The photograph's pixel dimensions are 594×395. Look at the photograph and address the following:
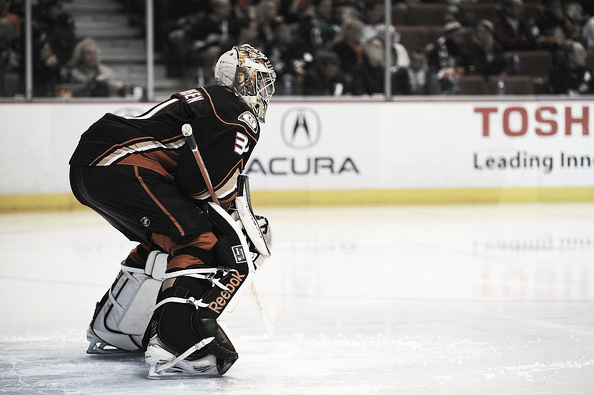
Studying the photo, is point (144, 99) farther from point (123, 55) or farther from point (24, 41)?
point (24, 41)

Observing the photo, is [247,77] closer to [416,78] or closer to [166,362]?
[166,362]

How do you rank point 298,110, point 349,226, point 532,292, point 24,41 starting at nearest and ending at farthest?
point 532,292 → point 349,226 → point 24,41 → point 298,110

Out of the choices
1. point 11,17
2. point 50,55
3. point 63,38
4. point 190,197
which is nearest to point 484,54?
point 63,38

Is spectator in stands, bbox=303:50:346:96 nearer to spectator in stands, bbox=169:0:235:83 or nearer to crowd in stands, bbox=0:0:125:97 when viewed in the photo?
spectator in stands, bbox=169:0:235:83

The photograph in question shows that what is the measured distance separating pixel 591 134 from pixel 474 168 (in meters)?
1.19

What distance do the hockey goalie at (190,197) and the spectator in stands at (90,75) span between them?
5725 mm

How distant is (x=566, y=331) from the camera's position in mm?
4445

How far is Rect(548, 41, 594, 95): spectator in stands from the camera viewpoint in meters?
10.2

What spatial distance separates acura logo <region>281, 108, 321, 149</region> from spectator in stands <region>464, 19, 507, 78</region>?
1589 mm

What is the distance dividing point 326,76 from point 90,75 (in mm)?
2185

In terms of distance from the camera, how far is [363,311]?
495 centimetres

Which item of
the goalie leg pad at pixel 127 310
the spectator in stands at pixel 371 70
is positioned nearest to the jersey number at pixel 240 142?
the goalie leg pad at pixel 127 310

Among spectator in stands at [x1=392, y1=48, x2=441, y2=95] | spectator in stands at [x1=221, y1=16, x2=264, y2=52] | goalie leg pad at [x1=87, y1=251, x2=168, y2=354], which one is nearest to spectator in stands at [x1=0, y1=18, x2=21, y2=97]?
spectator in stands at [x1=221, y1=16, x2=264, y2=52]

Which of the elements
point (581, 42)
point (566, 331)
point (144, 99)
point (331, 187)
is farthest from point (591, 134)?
point (566, 331)
